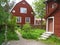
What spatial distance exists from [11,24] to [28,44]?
8017mm

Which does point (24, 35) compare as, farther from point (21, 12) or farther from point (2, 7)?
point (21, 12)

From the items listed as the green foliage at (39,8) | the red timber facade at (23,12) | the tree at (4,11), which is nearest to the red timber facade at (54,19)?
the tree at (4,11)

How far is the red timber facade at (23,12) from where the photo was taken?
55.5 metres

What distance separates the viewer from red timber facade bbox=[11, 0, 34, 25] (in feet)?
182

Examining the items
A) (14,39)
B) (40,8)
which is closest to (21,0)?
(40,8)

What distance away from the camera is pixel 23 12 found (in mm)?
56188

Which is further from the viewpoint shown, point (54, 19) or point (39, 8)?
point (39, 8)

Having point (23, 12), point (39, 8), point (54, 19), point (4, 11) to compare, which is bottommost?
point (54, 19)

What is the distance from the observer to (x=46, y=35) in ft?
101

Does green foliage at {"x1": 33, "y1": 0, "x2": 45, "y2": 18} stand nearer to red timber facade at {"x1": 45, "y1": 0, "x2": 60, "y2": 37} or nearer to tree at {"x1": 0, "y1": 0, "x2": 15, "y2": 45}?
red timber facade at {"x1": 45, "y1": 0, "x2": 60, "y2": 37}

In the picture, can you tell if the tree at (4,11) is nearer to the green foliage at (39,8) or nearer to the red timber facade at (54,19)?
the red timber facade at (54,19)

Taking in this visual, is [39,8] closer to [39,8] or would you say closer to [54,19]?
[39,8]

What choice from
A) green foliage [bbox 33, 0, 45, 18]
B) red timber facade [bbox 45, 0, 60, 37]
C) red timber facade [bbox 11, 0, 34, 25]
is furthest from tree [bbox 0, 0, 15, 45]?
green foliage [bbox 33, 0, 45, 18]

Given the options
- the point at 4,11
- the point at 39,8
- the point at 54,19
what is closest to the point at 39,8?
the point at 39,8
